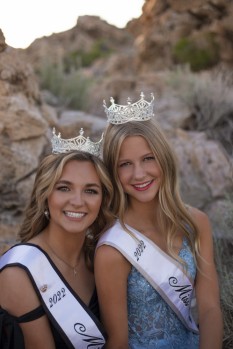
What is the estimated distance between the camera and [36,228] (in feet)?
8.41

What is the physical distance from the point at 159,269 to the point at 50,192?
2.39ft

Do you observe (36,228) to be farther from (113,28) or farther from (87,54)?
(113,28)

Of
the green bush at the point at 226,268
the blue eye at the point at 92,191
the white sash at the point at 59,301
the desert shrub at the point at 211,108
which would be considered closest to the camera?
the white sash at the point at 59,301

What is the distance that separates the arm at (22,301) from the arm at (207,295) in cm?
82

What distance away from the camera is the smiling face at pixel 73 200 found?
7.79 ft

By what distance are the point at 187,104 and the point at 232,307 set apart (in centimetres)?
401

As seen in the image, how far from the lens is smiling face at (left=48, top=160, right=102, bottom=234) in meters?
2.38

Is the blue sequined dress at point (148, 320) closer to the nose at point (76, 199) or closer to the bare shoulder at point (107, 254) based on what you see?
the bare shoulder at point (107, 254)

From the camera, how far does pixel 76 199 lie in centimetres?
236

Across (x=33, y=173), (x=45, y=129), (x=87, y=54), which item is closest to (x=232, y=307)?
(x=33, y=173)

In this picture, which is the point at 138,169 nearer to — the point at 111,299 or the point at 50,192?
the point at 50,192

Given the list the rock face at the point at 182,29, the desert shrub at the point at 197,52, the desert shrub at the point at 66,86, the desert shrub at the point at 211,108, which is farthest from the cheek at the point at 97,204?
the desert shrub at the point at 197,52

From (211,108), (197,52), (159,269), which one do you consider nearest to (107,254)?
(159,269)

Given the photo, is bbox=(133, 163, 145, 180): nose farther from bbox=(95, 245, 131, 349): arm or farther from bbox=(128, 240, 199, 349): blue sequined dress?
bbox=(128, 240, 199, 349): blue sequined dress
